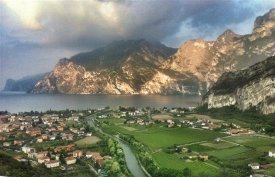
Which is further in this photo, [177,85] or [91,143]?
[177,85]

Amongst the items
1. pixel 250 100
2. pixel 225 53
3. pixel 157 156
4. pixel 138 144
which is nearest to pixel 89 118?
pixel 250 100

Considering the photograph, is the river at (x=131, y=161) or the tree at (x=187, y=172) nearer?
the tree at (x=187, y=172)

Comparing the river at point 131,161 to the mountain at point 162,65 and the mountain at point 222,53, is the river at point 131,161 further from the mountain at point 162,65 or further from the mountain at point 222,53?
the mountain at point 222,53

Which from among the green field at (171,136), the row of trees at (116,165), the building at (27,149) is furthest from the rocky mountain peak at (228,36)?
the building at (27,149)

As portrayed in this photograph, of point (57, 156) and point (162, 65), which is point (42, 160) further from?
point (162, 65)

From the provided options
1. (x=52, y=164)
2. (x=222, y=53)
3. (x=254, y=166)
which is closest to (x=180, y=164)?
(x=254, y=166)

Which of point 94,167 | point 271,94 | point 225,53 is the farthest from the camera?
point 225,53

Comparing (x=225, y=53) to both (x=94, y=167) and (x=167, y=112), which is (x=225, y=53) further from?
(x=94, y=167)
